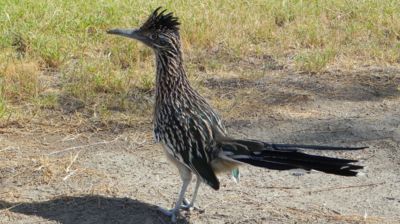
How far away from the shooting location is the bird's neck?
5875 millimetres

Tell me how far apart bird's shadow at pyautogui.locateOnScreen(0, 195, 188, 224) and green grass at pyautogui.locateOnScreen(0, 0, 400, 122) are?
6.81 ft

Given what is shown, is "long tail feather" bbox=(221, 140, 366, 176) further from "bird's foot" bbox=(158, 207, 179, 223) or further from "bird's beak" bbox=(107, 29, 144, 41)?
"bird's beak" bbox=(107, 29, 144, 41)

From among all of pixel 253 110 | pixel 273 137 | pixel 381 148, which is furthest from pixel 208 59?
pixel 381 148

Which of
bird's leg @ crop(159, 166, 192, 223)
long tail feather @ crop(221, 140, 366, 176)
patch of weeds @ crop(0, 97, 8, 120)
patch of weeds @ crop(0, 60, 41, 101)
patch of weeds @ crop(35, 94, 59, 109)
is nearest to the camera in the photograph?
long tail feather @ crop(221, 140, 366, 176)

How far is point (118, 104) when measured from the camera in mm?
8188

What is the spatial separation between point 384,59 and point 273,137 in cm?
297

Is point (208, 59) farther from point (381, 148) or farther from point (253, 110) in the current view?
point (381, 148)

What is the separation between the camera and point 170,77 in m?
5.88

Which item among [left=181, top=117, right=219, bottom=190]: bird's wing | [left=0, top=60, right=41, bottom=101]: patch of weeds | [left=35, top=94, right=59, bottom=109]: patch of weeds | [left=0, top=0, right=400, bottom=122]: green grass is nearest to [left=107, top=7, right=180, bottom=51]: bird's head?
[left=181, top=117, right=219, bottom=190]: bird's wing

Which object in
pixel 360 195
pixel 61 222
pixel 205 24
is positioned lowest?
pixel 61 222

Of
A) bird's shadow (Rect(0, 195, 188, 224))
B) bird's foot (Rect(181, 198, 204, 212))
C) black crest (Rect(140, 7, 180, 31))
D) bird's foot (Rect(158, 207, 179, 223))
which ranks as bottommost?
bird's shadow (Rect(0, 195, 188, 224))

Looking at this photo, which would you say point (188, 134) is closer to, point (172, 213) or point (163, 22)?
point (172, 213)

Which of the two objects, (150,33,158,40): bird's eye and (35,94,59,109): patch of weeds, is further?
(35,94,59,109): patch of weeds

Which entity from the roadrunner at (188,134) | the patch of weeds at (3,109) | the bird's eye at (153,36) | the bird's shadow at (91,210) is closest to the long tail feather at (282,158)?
the roadrunner at (188,134)
